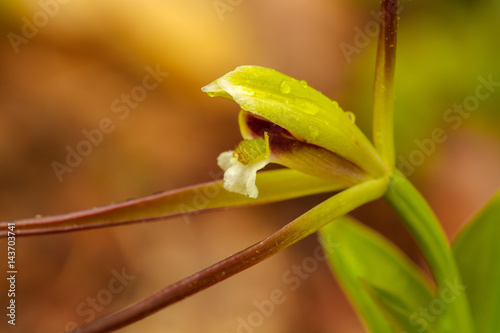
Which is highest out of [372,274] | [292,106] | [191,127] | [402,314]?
[191,127]

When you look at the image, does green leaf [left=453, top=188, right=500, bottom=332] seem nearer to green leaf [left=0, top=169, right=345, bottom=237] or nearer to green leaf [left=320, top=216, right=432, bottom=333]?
green leaf [left=320, top=216, right=432, bottom=333]

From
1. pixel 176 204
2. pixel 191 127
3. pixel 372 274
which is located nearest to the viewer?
pixel 176 204

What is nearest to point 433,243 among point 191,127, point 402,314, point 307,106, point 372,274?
point 402,314

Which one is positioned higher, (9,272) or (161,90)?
(161,90)

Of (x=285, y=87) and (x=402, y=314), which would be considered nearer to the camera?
(x=285, y=87)

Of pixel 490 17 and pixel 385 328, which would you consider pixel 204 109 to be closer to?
pixel 490 17

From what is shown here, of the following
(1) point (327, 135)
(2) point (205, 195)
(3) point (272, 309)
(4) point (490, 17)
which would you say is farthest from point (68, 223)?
(4) point (490, 17)

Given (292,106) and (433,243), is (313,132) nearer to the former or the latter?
(292,106)
